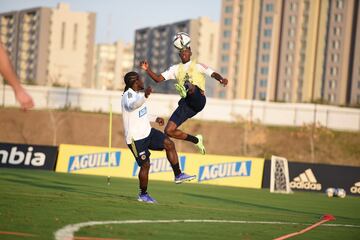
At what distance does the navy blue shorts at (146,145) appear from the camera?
49.6 ft

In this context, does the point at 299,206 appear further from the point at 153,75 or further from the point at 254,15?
the point at 254,15

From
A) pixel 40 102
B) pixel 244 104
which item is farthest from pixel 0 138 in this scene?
pixel 244 104

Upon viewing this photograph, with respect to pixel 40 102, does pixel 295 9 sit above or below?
above

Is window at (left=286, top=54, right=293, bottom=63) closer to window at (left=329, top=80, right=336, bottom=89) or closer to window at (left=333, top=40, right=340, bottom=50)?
window at (left=333, top=40, right=340, bottom=50)

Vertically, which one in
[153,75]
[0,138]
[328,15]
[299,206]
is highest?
[328,15]

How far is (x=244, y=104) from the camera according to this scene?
88.6 metres

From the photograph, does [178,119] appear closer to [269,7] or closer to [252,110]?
[252,110]

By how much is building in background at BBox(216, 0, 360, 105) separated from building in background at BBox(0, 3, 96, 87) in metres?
37.2

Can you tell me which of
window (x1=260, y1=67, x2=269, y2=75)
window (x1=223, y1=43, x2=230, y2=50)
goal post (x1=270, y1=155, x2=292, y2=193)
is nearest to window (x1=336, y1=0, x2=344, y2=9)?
window (x1=260, y1=67, x2=269, y2=75)

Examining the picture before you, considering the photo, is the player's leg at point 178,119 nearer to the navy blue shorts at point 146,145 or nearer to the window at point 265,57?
the navy blue shorts at point 146,145

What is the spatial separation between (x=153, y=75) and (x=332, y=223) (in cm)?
437

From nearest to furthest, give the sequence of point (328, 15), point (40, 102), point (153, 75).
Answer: point (153, 75) → point (40, 102) → point (328, 15)

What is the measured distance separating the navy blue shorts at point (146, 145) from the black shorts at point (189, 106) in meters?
0.75

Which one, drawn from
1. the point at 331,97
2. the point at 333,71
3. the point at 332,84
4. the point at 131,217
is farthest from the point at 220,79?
the point at 333,71
